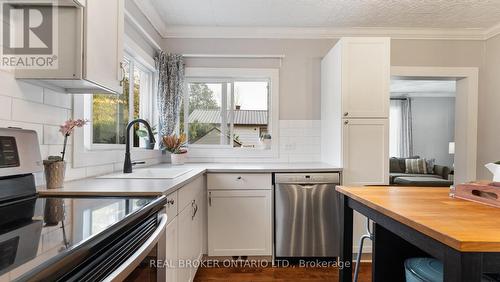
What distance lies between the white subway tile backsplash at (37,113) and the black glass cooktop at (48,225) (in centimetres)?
41

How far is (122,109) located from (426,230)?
7.54ft

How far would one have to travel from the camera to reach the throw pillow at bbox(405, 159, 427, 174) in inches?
246

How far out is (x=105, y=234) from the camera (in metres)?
0.68

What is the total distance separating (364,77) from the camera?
2602 mm

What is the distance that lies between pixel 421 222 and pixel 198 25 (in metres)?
2.88

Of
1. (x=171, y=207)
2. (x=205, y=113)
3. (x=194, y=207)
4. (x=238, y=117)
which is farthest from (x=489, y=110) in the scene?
(x=171, y=207)

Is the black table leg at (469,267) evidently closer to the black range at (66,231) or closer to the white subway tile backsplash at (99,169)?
the black range at (66,231)

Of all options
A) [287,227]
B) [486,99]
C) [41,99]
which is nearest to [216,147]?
[287,227]

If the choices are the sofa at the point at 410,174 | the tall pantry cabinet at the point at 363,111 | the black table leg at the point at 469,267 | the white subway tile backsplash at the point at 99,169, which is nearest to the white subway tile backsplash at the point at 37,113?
the white subway tile backsplash at the point at 99,169

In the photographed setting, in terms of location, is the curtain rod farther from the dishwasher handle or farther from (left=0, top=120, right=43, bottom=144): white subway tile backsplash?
(left=0, top=120, right=43, bottom=144): white subway tile backsplash

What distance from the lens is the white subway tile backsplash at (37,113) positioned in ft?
4.04

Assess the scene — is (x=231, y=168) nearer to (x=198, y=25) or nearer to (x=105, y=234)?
(x=198, y=25)

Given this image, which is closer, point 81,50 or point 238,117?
point 81,50

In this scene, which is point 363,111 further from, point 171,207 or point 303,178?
point 171,207
